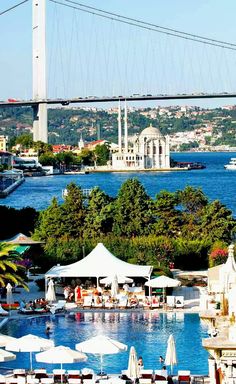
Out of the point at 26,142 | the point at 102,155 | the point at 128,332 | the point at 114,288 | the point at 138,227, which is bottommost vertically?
the point at 128,332

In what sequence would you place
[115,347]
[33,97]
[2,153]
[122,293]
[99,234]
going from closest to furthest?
1. [115,347]
2. [122,293]
3. [99,234]
4. [33,97]
5. [2,153]

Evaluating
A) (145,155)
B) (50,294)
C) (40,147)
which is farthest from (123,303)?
(145,155)

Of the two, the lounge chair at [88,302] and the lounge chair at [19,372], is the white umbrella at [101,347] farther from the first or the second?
the lounge chair at [88,302]

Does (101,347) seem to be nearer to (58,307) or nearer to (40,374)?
(40,374)

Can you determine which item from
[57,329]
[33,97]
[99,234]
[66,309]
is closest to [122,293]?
[66,309]

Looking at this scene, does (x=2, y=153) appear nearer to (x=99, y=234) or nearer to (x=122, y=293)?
(x=99, y=234)

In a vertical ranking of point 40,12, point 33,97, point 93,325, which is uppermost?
point 40,12
